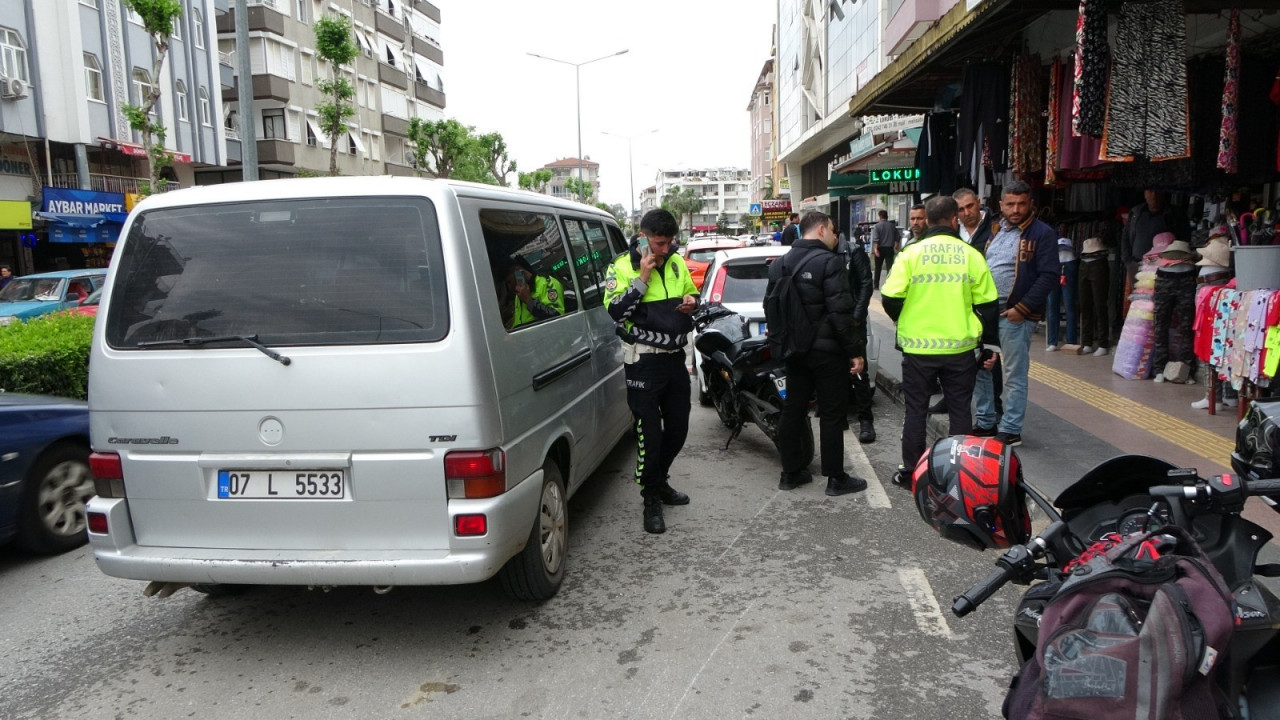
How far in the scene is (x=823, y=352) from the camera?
218 inches

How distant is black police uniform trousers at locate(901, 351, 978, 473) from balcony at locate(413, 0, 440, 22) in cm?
5190

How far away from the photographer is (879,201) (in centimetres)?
3278

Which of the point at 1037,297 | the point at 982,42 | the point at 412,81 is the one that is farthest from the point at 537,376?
the point at 412,81

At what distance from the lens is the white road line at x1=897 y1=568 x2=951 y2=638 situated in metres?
3.79

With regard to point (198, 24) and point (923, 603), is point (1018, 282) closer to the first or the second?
point (923, 603)

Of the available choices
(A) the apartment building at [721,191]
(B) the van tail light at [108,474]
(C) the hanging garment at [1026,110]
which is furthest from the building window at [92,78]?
(A) the apartment building at [721,191]

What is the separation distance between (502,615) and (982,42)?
7.68m

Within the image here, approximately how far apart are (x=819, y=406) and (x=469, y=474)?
2951mm

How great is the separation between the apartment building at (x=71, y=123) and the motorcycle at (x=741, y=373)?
21394 millimetres

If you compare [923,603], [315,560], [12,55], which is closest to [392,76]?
[12,55]

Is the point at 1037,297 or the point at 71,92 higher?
the point at 71,92

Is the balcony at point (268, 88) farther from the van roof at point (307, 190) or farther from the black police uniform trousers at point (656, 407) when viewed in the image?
the van roof at point (307, 190)

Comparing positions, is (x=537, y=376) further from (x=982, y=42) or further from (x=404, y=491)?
(x=982, y=42)

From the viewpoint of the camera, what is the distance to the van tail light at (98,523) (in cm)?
352
